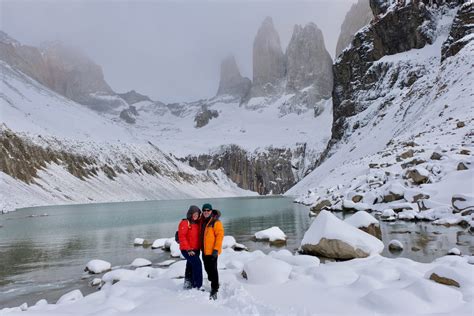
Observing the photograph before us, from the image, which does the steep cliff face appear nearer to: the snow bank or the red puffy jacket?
the snow bank

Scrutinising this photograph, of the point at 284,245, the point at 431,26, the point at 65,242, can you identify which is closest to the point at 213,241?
the point at 284,245

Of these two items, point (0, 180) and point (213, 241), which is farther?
point (0, 180)

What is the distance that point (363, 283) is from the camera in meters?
10.4

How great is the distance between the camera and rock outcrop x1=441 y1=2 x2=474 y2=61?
86.8 meters

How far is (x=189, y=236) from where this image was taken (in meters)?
11.2

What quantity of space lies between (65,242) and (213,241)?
2242 cm

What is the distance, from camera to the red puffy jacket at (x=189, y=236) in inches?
441

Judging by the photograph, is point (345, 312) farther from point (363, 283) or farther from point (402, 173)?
point (402, 173)

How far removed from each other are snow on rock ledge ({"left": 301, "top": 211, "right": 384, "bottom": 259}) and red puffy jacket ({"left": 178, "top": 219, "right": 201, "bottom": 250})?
805cm

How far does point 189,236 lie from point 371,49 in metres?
149

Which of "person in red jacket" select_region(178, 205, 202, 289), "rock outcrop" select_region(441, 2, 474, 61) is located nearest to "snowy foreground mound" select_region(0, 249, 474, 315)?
"person in red jacket" select_region(178, 205, 202, 289)

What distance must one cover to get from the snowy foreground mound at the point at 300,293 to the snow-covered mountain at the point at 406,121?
Result: 52.8 ft

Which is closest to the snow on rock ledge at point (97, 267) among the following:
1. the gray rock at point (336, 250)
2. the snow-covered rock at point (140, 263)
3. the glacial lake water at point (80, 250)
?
the glacial lake water at point (80, 250)

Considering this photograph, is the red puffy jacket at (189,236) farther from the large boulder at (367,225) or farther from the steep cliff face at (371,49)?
the steep cliff face at (371,49)
